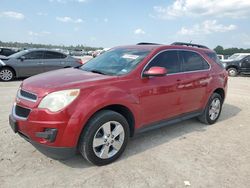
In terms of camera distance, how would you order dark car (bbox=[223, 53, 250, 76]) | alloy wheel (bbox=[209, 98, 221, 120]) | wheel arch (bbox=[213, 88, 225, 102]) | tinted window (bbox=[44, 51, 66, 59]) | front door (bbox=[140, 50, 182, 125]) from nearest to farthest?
front door (bbox=[140, 50, 182, 125]), alloy wheel (bbox=[209, 98, 221, 120]), wheel arch (bbox=[213, 88, 225, 102]), tinted window (bbox=[44, 51, 66, 59]), dark car (bbox=[223, 53, 250, 76])

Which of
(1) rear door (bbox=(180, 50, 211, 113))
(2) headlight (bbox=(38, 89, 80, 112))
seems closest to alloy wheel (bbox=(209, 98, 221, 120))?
(1) rear door (bbox=(180, 50, 211, 113))

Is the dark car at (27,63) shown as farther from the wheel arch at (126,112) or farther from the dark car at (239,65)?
the dark car at (239,65)

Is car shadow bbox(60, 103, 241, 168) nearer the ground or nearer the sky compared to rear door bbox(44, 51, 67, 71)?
nearer the ground

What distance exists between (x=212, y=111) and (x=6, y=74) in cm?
904

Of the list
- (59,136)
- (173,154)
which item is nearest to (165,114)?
(173,154)

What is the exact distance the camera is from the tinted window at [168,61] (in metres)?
4.46

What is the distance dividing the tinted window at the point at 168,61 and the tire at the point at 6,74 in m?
8.79

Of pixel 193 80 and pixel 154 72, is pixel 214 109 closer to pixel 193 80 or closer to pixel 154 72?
pixel 193 80

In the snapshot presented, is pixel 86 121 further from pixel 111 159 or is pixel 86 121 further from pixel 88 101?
pixel 111 159

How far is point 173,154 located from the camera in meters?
4.19

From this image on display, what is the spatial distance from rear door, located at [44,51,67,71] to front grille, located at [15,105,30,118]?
858cm

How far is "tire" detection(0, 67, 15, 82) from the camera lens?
1121 centimetres

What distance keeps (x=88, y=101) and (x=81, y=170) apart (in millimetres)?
974

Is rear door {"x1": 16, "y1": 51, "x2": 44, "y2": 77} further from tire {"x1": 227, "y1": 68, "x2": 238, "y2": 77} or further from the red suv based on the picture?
tire {"x1": 227, "y1": 68, "x2": 238, "y2": 77}
